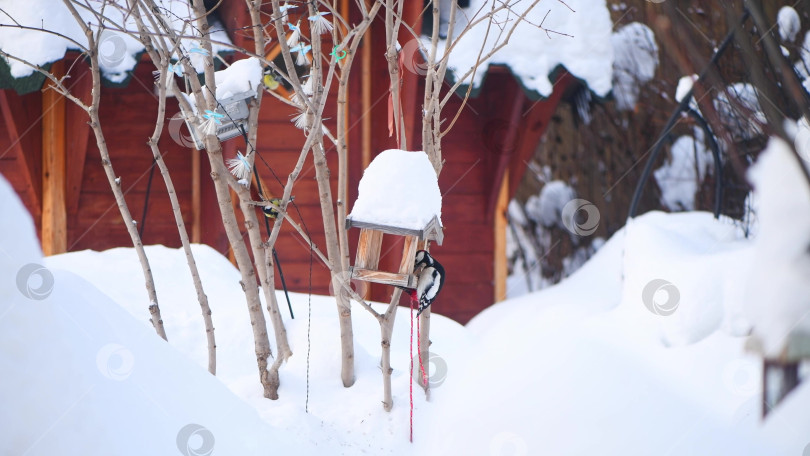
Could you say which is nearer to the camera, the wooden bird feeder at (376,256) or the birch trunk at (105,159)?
the wooden bird feeder at (376,256)

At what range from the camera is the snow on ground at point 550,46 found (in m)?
4.79

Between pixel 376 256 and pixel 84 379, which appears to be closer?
pixel 84 379

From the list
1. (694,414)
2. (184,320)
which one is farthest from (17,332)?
(694,414)

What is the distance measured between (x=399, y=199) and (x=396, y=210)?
0.04 metres

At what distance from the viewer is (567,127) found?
822 centimetres

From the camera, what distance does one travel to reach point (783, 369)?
284 centimetres
